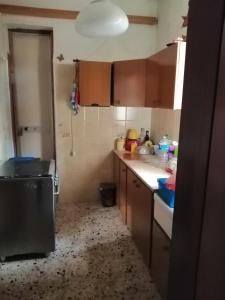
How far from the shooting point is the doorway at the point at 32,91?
3.04 metres

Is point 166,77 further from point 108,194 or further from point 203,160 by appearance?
point 108,194

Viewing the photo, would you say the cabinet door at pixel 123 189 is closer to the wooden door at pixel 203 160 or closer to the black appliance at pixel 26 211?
the black appliance at pixel 26 211

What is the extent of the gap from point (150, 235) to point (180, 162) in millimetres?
1199

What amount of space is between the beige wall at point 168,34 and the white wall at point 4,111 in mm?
1912

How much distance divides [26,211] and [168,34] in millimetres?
2482

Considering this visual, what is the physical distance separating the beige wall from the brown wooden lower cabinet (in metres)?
0.77

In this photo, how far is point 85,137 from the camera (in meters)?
3.15

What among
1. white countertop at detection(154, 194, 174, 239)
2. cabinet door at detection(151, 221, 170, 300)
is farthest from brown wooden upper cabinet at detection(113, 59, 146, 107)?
cabinet door at detection(151, 221, 170, 300)

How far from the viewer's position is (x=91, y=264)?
6.68 feet

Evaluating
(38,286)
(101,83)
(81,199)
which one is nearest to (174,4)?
(101,83)

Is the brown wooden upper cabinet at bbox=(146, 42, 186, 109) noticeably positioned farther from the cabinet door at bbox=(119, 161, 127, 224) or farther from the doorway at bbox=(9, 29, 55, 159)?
the doorway at bbox=(9, 29, 55, 159)

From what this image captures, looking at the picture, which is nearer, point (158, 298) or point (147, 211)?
point (158, 298)

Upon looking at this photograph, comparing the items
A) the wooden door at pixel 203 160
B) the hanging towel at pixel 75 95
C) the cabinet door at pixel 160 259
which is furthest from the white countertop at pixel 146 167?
the wooden door at pixel 203 160

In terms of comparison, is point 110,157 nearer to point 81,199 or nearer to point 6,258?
point 81,199
